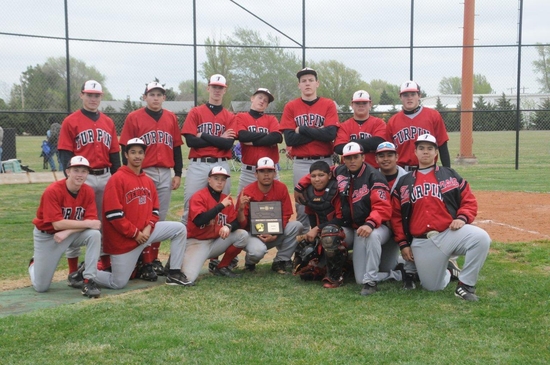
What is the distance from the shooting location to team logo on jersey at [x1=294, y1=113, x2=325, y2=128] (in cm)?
649

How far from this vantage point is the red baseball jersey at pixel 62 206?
5.33 meters

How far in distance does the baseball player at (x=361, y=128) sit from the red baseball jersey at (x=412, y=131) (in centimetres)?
15

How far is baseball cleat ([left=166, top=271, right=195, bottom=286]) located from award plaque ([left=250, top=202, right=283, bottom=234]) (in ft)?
2.71

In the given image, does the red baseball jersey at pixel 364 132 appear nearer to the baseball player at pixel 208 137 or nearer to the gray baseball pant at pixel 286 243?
the gray baseball pant at pixel 286 243

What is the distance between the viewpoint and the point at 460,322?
4.33 m

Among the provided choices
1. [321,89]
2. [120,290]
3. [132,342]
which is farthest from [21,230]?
[321,89]

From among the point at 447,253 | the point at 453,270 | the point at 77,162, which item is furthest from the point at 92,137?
the point at 453,270

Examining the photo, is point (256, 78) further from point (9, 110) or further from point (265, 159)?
point (265, 159)

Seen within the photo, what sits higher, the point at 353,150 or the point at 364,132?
the point at 364,132

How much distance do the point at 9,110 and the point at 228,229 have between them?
8.31 m

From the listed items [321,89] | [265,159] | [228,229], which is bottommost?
[228,229]

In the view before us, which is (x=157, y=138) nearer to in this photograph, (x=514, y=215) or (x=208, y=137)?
(x=208, y=137)

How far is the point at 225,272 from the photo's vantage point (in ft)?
19.9

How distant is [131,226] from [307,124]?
7.03ft
